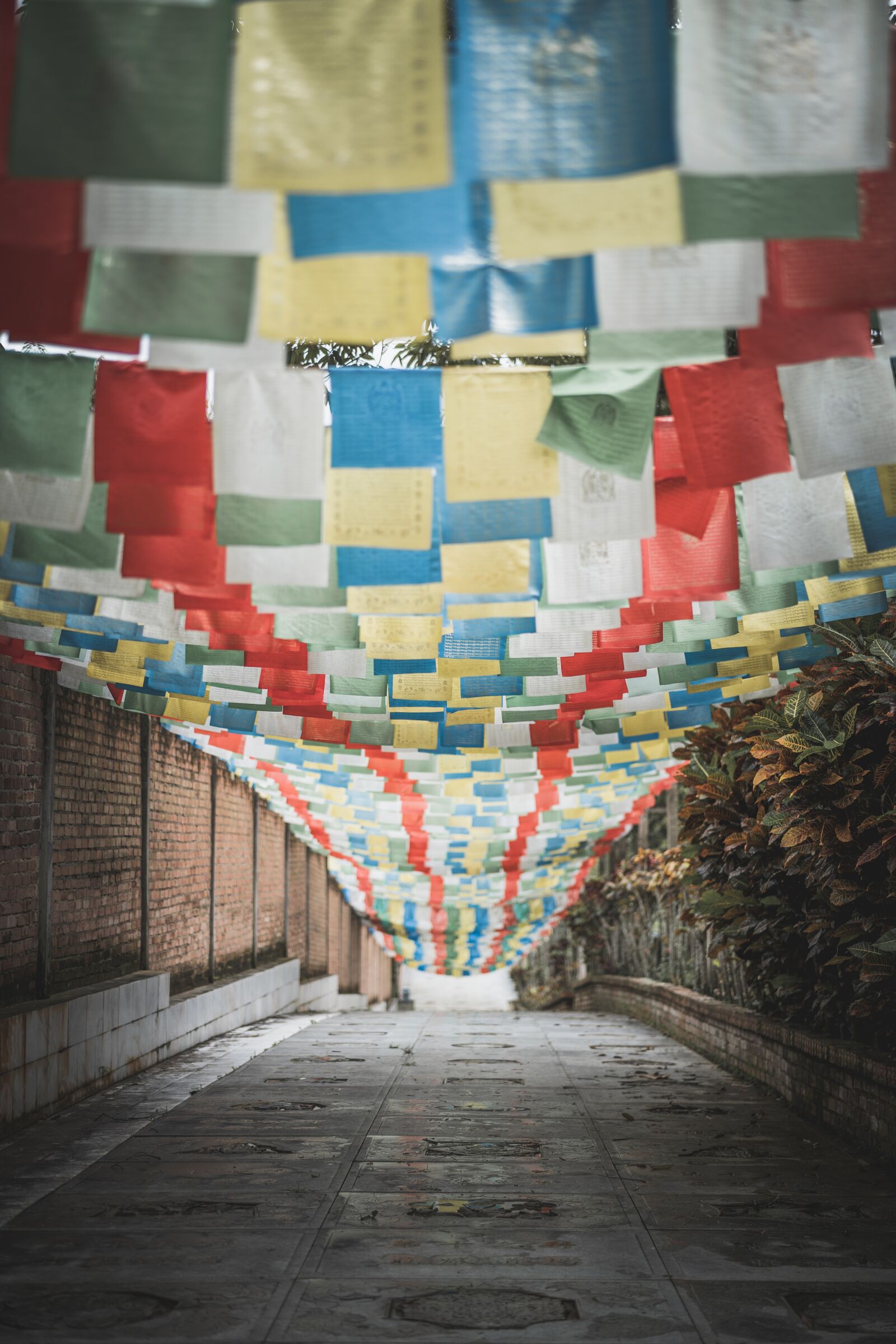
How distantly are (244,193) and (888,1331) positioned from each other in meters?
3.62

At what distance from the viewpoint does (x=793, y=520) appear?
175 inches

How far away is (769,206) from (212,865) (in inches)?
401

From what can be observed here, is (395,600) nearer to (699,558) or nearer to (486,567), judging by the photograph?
(486,567)

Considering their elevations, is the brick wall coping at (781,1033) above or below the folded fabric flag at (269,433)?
below

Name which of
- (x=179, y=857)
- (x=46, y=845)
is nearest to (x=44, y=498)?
(x=46, y=845)

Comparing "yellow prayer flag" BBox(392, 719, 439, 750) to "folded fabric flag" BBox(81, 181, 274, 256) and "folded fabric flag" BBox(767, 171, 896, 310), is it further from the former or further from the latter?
"folded fabric flag" BBox(81, 181, 274, 256)

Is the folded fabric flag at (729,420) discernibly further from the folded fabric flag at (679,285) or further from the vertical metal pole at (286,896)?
the vertical metal pole at (286,896)

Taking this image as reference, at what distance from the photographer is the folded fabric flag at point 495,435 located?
3.69m

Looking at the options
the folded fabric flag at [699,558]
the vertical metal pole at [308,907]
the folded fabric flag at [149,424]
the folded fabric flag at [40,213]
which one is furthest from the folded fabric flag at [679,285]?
the vertical metal pole at [308,907]

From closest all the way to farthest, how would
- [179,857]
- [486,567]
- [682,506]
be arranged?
[682,506]
[486,567]
[179,857]

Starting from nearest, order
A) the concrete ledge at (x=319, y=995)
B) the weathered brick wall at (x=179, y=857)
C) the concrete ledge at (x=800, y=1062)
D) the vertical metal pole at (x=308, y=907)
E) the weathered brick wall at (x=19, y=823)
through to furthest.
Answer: the concrete ledge at (x=800, y=1062)
the weathered brick wall at (x=19, y=823)
the weathered brick wall at (x=179, y=857)
the concrete ledge at (x=319, y=995)
the vertical metal pole at (x=308, y=907)

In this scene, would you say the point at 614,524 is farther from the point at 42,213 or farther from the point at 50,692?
the point at 50,692

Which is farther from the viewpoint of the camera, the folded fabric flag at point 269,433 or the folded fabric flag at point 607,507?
the folded fabric flag at point 607,507

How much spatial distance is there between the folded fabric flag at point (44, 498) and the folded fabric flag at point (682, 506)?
1.97m
